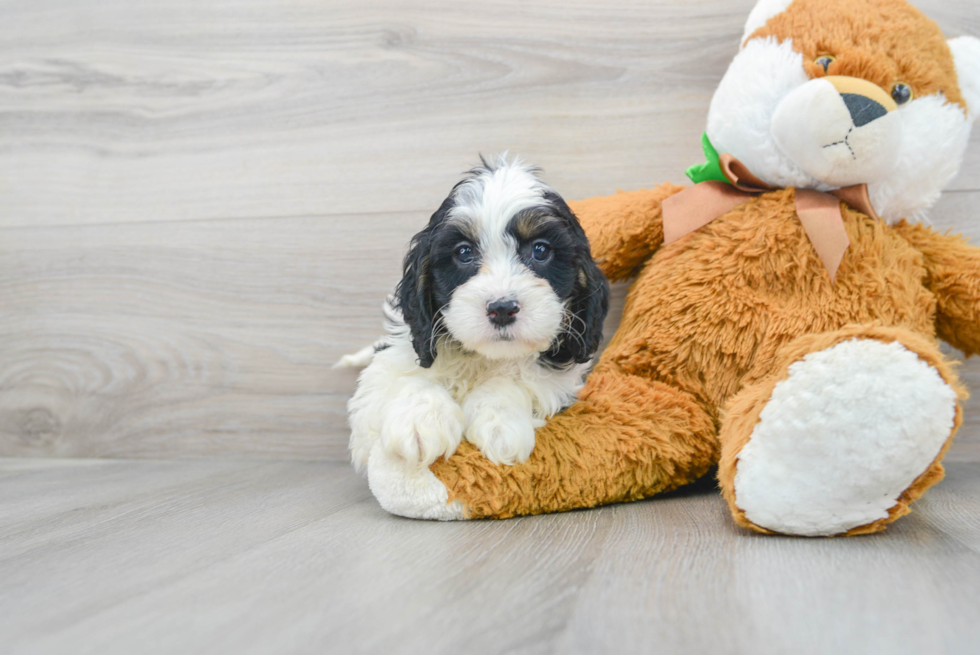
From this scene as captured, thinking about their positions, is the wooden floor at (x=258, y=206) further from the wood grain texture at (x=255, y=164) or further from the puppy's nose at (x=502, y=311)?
the puppy's nose at (x=502, y=311)

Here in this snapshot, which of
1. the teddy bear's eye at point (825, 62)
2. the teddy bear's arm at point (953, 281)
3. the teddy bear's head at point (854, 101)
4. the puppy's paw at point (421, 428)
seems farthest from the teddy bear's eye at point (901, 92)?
the puppy's paw at point (421, 428)

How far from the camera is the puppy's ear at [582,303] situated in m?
1.30

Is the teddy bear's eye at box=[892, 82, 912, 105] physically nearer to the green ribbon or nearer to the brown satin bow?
the brown satin bow

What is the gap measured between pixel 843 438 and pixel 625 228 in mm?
659

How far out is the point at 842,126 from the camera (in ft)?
4.20

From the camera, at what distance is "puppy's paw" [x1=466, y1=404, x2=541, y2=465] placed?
3.99 feet

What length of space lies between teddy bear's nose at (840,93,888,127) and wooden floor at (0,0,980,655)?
20.8 inches

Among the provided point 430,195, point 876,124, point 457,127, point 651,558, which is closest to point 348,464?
point 430,195

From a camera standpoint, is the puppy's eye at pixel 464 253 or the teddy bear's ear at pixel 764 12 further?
the teddy bear's ear at pixel 764 12

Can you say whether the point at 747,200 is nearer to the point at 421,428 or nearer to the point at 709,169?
the point at 709,169

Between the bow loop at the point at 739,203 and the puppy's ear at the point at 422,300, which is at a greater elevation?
the bow loop at the point at 739,203

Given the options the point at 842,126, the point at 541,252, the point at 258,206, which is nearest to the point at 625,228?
the point at 541,252

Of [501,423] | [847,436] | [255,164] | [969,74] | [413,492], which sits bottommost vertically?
[413,492]

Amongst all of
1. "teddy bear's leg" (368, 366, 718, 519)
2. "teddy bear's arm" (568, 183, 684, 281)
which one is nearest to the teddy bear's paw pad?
"teddy bear's leg" (368, 366, 718, 519)
